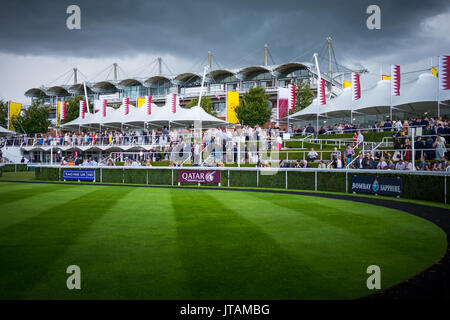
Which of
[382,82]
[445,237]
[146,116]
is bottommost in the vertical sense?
[445,237]

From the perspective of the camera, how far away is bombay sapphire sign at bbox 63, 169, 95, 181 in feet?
100

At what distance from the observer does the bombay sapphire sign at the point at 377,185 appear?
1808 centimetres

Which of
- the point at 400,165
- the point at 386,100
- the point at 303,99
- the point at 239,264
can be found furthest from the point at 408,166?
the point at 303,99

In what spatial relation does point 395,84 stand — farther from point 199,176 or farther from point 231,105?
point 231,105

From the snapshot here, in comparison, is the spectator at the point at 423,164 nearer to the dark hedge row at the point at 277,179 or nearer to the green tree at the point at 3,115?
the dark hedge row at the point at 277,179

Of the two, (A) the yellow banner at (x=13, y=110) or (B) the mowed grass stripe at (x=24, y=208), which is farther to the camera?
(A) the yellow banner at (x=13, y=110)

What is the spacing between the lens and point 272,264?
6539 mm

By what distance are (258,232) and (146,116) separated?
30471 millimetres

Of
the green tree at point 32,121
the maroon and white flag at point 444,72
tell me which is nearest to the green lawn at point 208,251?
the maroon and white flag at point 444,72

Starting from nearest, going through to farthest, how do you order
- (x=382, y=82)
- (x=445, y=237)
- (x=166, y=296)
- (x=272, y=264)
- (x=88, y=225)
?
(x=166, y=296) < (x=272, y=264) < (x=445, y=237) < (x=88, y=225) < (x=382, y=82)

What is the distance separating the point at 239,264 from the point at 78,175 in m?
27.4

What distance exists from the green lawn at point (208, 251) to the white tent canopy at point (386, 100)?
1877 cm
